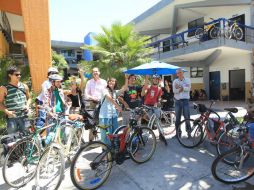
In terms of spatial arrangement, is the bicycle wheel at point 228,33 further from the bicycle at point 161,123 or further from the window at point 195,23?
the bicycle at point 161,123

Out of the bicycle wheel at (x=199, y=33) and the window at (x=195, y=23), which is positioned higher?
the window at (x=195, y=23)

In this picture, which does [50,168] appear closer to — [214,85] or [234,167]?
[234,167]

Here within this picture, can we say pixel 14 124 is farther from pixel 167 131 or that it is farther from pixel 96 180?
pixel 167 131

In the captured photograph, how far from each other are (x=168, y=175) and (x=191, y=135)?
1596mm

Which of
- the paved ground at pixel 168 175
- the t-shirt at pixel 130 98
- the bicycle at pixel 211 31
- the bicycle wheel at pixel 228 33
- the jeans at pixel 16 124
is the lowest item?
the paved ground at pixel 168 175

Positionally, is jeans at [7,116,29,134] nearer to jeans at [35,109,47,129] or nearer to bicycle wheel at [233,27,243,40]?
jeans at [35,109,47,129]

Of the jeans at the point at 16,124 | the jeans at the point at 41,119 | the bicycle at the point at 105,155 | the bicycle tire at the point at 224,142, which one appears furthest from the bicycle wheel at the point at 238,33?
the jeans at the point at 16,124

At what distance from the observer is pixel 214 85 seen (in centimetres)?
1560

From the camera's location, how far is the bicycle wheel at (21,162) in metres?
3.55

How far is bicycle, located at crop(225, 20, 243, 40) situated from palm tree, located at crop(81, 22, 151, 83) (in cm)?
364

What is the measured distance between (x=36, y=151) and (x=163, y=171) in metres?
2.07

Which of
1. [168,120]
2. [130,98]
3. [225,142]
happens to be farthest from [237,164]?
[168,120]

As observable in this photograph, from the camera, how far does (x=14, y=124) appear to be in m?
4.11

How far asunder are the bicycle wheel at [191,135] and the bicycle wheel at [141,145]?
3.47 ft
